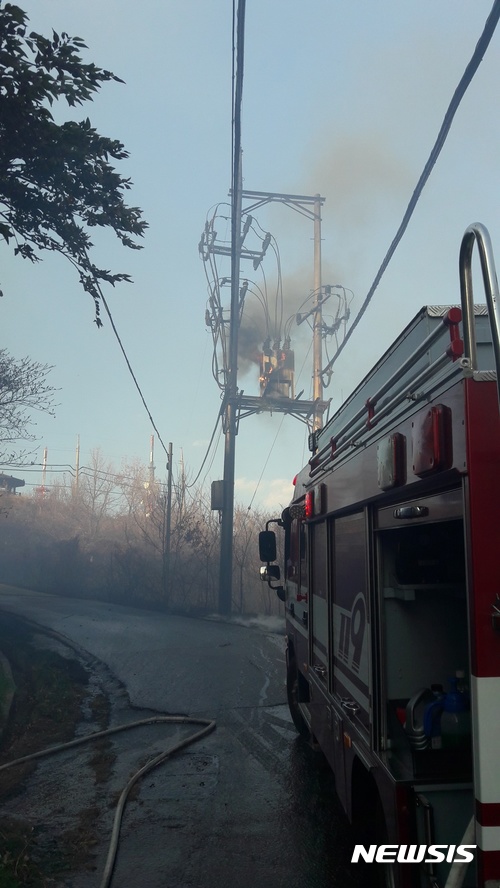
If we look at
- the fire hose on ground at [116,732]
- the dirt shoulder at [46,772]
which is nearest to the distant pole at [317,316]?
the dirt shoulder at [46,772]

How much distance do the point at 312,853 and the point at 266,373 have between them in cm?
1678

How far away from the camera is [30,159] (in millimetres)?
6543

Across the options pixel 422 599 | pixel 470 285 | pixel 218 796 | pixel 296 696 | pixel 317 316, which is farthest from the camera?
pixel 317 316

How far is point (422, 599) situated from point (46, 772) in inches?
183

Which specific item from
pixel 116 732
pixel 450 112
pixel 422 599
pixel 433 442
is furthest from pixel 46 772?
pixel 450 112

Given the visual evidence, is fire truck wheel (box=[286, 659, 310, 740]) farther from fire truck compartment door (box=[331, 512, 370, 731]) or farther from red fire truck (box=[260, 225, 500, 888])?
fire truck compartment door (box=[331, 512, 370, 731])

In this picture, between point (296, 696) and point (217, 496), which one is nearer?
point (296, 696)

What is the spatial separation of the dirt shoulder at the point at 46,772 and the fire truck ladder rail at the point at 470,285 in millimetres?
3913

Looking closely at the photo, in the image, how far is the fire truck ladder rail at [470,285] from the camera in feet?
6.49

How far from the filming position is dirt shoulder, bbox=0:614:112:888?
4.46 meters

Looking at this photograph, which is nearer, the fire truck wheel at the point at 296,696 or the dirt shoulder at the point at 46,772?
the dirt shoulder at the point at 46,772

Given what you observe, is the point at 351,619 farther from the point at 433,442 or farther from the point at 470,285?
the point at 470,285

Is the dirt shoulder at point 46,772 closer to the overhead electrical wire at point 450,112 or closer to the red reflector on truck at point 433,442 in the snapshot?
the red reflector on truck at point 433,442

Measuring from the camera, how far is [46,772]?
639 centimetres
